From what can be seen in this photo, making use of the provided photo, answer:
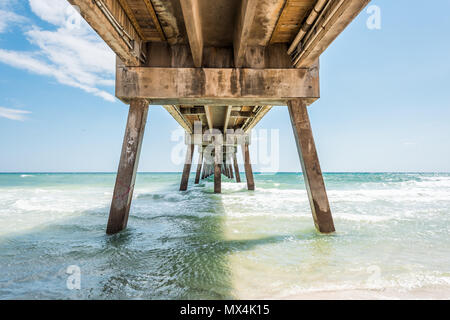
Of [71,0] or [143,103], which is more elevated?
[71,0]

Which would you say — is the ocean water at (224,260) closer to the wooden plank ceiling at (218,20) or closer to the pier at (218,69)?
the pier at (218,69)

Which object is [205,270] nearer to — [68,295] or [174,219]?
[68,295]

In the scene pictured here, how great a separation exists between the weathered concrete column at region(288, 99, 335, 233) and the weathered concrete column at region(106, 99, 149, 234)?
128 inches

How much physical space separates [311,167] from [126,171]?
12.0 feet

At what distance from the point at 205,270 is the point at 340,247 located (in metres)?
2.32

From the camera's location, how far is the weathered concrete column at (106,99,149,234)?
4.39 metres

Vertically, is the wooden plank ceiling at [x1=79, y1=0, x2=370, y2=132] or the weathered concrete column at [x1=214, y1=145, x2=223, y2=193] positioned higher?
the wooden plank ceiling at [x1=79, y1=0, x2=370, y2=132]

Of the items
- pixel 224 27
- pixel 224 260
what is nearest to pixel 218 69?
pixel 224 27

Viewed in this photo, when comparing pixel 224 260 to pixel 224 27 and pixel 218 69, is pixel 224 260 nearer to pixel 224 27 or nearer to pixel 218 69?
pixel 218 69

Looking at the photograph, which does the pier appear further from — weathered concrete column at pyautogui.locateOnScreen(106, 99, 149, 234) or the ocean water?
the ocean water

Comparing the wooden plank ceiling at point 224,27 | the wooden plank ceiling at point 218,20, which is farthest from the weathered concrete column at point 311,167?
the wooden plank ceiling at point 218,20

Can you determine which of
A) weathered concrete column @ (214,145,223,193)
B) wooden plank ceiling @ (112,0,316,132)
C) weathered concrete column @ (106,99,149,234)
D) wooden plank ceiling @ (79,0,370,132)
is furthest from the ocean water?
weathered concrete column @ (214,145,223,193)
